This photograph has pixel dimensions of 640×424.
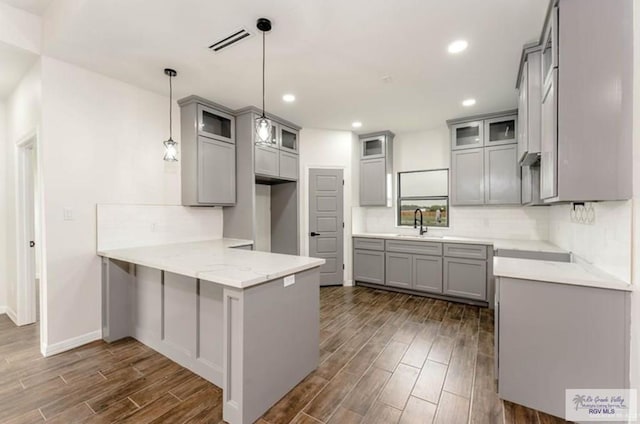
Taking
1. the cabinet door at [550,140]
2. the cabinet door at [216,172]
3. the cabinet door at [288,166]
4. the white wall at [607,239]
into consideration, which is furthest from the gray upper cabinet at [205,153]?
the white wall at [607,239]

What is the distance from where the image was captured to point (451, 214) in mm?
4637

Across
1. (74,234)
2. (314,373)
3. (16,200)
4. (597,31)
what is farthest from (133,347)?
(597,31)

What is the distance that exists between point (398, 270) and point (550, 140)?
115 inches

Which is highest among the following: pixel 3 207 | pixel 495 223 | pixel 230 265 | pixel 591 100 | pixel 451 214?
pixel 591 100

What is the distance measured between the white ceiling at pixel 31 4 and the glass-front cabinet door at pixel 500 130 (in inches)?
197

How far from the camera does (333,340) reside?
9.38 feet

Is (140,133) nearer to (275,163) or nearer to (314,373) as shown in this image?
(275,163)

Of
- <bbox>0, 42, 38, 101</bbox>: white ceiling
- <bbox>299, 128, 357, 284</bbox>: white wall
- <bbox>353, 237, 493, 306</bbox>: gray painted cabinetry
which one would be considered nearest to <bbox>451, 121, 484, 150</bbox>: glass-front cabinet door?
<bbox>353, 237, 493, 306</bbox>: gray painted cabinetry

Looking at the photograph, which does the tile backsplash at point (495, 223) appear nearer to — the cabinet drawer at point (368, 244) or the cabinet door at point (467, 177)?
the cabinet drawer at point (368, 244)

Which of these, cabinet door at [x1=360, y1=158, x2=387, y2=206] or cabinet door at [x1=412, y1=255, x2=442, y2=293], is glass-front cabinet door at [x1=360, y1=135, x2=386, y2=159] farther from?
cabinet door at [x1=412, y1=255, x2=442, y2=293]

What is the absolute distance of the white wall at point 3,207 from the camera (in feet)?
11.3

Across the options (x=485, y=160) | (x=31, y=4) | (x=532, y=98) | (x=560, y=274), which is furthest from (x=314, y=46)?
(x=485, y=160)

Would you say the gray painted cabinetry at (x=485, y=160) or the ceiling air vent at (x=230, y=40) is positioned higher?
the ceiling air vent at (x=230, y=40)

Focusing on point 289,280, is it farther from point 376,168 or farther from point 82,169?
point 376,168
